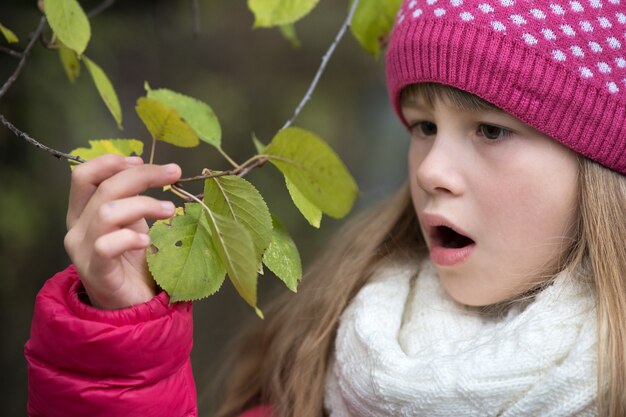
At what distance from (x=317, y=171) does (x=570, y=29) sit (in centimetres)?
53

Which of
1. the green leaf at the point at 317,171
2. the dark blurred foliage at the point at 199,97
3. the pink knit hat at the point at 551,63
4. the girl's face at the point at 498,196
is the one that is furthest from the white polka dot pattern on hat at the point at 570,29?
the dark blurred foliage at the point at 199,97

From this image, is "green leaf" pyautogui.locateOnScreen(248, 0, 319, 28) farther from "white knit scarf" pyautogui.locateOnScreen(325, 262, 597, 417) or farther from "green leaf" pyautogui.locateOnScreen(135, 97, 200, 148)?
"white knit scarf" pyautogui.locateOnScreen(325, 262, 597, 417)

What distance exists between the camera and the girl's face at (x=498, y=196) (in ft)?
3.70

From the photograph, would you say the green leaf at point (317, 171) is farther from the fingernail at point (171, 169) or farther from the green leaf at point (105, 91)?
the green leaf at point (105, 91)

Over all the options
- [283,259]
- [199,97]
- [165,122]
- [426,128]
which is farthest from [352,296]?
[199,97]

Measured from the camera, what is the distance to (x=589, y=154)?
1126mm

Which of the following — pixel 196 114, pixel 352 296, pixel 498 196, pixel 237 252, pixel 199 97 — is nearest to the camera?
pixel 237 252

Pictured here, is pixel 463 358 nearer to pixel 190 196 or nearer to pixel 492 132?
pixel 492 132

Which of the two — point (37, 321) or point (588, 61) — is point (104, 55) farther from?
point (588, 61)

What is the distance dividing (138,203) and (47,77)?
3.66 ft

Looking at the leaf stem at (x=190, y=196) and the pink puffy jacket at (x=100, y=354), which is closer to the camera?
the leaf stem at (x=190, y=196)

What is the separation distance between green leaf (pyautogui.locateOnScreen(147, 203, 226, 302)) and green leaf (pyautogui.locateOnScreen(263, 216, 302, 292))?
8cm

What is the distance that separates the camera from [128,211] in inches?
34.9

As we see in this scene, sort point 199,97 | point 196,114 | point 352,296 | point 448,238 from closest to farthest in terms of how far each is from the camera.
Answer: point 196,114
point 448,238
point 352,296
point 199,97
